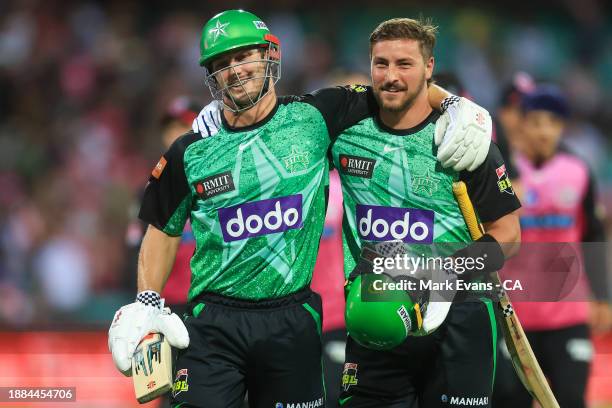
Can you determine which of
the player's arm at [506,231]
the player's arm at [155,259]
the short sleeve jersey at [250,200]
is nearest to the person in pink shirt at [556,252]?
the player's arm at [506,231]

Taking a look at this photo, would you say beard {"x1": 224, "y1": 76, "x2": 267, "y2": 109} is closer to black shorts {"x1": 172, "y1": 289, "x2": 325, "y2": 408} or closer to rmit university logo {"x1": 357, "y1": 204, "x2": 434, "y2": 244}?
rmit university logo {"x1": 357, "y1": 204, "x2": 434, "y2": 244}

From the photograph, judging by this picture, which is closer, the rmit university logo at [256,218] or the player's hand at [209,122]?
the rmit university logo at [256,218]

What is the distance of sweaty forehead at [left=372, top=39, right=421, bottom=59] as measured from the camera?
5.39m

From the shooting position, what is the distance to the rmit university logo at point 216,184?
5301mm

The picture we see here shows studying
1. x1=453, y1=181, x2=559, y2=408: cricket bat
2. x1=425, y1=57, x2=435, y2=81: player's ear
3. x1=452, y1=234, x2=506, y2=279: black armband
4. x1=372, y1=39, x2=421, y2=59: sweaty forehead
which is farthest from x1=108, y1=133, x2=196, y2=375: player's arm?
x1=453, y1=181, x2=559, y2=408: cricket bat

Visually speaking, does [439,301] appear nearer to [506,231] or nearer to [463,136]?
[506,231]

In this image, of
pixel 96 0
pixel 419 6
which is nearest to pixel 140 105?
pixel 96 0

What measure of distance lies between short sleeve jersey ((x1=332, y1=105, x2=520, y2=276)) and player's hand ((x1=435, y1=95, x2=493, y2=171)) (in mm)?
85

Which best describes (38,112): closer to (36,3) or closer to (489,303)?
(36,3)

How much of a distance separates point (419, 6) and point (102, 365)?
25.6 ft

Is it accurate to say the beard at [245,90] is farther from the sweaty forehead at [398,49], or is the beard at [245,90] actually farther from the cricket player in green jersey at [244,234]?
the sweaty forehead at [398,49]

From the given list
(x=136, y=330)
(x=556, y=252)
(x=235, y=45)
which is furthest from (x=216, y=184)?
(x=556, y=252)

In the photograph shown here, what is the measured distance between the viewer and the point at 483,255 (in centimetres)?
525

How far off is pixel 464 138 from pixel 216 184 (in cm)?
121
